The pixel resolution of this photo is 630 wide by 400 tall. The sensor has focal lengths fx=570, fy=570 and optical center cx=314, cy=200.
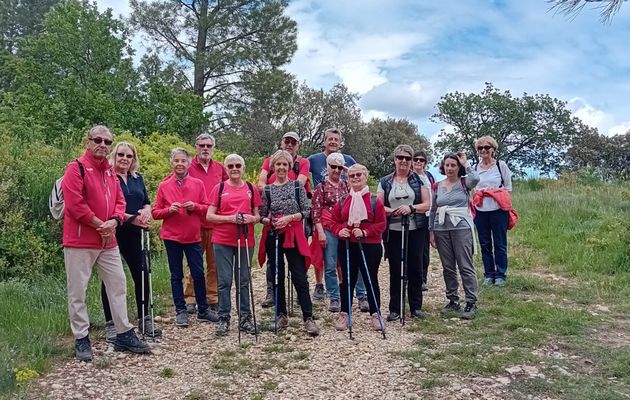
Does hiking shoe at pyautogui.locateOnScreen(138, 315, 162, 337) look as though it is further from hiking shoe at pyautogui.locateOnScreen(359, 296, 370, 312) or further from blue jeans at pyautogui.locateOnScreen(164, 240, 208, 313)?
hiking shoe at pyautogui.locateOnScreen(359, 296, 370, 312)

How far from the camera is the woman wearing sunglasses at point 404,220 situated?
6.45 metres

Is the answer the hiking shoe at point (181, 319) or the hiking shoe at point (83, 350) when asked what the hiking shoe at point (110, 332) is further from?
the hiking shoe at point (181, 319)

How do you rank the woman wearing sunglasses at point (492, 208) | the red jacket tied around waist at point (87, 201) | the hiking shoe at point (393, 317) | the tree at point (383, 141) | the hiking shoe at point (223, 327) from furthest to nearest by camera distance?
1. the tree at point (383, 141)
2. the woman wearing sunglasses at point (492, 208)
3. the hiking shoe at point (393, 317)
4. the hiking shoe at point (223, 327)
5. the red jacket tied around waist at point (87, 201)

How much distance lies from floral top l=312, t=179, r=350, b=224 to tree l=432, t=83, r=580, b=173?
4044cm

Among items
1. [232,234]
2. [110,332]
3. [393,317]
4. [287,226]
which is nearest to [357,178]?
[287,226]

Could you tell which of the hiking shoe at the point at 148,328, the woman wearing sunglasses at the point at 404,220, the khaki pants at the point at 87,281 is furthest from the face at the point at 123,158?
the woman wearing sunglasses at the point at 404,220

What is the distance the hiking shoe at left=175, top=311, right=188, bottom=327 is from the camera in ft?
21.2

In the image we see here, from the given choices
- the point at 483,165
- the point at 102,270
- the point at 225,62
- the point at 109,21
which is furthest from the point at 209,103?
the point at 102,270

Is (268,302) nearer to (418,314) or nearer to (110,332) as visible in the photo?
(418,314)

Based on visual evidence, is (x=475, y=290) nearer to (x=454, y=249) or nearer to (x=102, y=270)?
(x=454, y=249)

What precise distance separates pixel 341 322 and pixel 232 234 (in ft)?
5.07

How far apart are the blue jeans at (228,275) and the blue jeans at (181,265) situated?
0.42 meters

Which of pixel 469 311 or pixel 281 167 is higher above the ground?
pixel 281 167

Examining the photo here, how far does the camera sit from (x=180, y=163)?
6.34 meters
